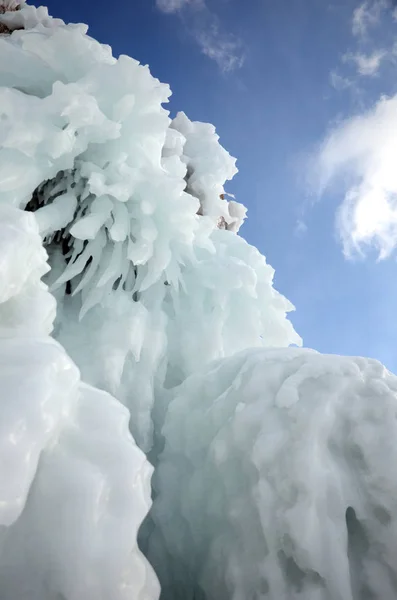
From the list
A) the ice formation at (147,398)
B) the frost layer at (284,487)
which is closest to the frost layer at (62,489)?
the ice formation at (147,398)

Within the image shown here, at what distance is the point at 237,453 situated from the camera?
239cm

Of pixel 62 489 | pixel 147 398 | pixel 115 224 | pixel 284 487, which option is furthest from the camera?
pixel 115 224

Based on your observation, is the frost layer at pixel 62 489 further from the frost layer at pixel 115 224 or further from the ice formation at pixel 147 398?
the frost layer at pixel 115 224

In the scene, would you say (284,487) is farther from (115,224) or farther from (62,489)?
(115,224)

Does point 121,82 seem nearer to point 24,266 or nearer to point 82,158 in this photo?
point 82,158

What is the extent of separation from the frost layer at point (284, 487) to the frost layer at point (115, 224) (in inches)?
22.9

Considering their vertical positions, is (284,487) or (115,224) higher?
(115,224)

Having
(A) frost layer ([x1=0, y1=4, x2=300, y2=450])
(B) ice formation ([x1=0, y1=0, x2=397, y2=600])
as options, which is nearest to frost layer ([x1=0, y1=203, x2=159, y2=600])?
(B) ice formation ([x1=0, y1=0, x2=397, y2=600])

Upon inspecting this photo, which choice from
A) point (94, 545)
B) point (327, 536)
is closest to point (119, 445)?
point (94, 545)

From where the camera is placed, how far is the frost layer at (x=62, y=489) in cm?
147

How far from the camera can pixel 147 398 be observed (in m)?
3.06

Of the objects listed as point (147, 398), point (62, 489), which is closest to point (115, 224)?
point (147, 398)

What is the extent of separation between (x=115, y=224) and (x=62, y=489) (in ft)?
6.71

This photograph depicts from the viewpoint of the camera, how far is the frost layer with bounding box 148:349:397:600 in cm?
194
